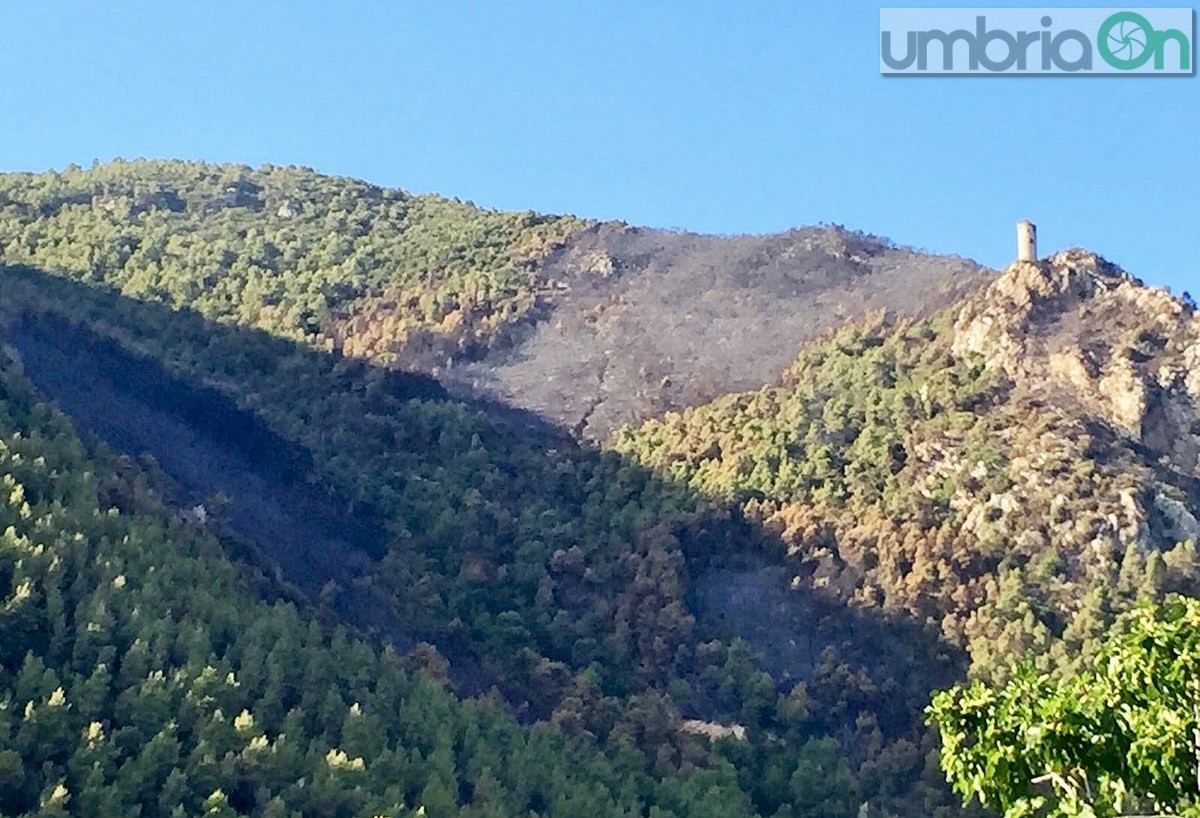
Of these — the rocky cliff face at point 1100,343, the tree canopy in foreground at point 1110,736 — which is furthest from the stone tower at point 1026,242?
the tree canopy in foreground at point 1110,736

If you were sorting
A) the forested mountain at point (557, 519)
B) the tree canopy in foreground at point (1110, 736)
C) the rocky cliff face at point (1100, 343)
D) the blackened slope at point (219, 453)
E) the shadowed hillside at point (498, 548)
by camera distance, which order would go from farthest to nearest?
the rocky cliff face at point (1100, 343), the blackened slope at point (219, 453), the shadowed hillside at point (498, 548), the forested mountain at point (557, 519), the tree canopy in foreground at point (1110, 736)

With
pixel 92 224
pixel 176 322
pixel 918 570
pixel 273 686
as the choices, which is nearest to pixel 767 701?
pixel 918 570

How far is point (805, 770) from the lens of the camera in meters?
25.9

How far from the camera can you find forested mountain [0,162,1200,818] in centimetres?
2080

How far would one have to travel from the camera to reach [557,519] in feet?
118

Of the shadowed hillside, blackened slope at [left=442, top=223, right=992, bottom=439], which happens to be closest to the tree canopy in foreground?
the shadowed hillside

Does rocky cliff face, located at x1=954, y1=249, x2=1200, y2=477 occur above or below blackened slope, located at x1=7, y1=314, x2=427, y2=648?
above

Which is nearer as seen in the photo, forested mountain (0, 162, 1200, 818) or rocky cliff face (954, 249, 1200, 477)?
forested mountain (0, 162, 1200, 818)

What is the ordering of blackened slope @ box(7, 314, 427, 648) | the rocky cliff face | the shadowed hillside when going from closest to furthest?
1. the shadowed hillside
2. blackened slope @ box(7, 314, 427, 648)
3. the rocky cliff face

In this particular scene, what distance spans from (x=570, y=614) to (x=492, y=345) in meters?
18.8

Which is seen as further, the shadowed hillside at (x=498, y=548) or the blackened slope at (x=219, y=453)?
the blackened slope at (x=219, y=453)

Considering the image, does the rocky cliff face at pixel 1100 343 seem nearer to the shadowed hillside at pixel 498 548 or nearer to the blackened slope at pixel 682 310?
the blackened slope at pixel 682 310

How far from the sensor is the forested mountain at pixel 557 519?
2080 cm

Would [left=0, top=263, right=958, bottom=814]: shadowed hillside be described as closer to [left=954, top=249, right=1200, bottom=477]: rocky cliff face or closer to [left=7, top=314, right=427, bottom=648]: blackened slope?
[left=7, top=314, right=427, bottom=648]: blackened slope
